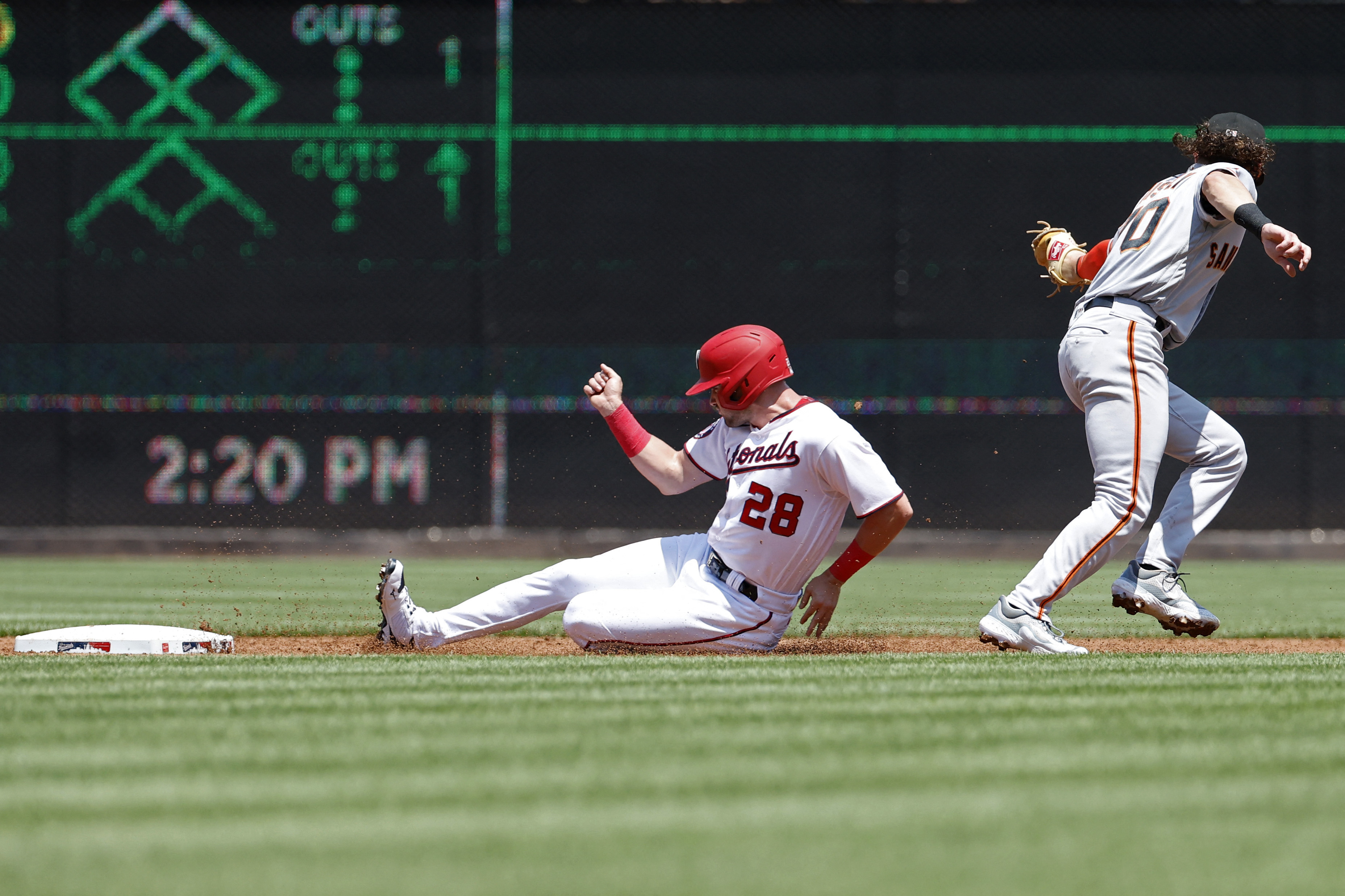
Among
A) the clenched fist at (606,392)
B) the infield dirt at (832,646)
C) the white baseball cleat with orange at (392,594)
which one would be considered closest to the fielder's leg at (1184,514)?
the infield dirt at (832,646)

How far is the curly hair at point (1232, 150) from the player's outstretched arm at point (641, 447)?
5.99 ft

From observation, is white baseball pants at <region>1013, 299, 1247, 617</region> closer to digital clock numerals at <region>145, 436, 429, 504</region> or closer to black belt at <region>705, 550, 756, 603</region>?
black belt at <region>705, 550, 756, 603</region>

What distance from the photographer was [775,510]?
13.1ft

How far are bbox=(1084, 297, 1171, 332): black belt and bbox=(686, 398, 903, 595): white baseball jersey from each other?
3.00 feet

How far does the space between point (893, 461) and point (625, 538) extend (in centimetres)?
185

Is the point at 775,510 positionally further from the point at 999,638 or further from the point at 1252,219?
the point at 1252,219

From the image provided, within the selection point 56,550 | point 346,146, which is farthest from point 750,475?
point 56,550

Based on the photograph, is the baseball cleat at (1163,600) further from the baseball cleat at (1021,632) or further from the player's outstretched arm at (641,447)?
the player's outstretched arm at (641,447)

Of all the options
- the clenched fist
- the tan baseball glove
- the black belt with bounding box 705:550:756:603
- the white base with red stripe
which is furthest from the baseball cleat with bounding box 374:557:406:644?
the tan baseball glove

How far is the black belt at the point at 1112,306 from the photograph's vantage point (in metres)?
4.34

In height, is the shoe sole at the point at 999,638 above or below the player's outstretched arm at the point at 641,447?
below

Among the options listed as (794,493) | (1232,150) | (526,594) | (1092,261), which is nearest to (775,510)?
(794,493)

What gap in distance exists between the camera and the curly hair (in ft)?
14.6

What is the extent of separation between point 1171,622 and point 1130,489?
50 cm
